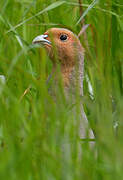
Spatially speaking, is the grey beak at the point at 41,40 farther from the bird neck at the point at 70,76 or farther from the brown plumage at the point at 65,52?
the bird neck at the point at 70,76

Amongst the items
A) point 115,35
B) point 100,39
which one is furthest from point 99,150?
point 115,35

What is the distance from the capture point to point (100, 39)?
11.3ft

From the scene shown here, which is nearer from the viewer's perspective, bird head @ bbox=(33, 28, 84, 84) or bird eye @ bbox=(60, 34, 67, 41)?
bird head @ bbox=(33, 28, 84, 84)

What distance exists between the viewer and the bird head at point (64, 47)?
13.6ft

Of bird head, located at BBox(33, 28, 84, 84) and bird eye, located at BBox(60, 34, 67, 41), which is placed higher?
bird eye, located at BBox(60, 34, 67, 41)

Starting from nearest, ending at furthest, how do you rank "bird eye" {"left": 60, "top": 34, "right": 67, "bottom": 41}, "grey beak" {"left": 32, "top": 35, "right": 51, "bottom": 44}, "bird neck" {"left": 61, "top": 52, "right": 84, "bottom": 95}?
"bird neck" {"left": 61, "top": 52, "right": 84, "bottom": 95} < "grey beak" {"left": 32, "top": 35, "right": 51, "bottom": 44} < "bird eye" {"left": 60, "top": 34, "right": 67, "bottom": 41}

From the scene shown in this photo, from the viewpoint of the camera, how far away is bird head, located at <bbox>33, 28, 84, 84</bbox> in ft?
13.6

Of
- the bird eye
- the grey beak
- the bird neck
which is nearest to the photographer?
the bird neck

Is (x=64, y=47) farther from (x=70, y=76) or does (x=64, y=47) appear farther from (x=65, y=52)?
(x=70, y=76)

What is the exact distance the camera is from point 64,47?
4.35 metres

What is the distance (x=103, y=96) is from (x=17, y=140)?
1.75ft

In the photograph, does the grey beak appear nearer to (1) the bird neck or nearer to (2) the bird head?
(2) the bird head

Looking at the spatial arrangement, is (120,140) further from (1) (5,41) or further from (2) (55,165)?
(1) (5,41)

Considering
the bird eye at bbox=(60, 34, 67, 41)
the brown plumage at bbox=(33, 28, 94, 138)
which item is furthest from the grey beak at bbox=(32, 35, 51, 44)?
the bird eye at bbox=(60, 34, 67, 41)
